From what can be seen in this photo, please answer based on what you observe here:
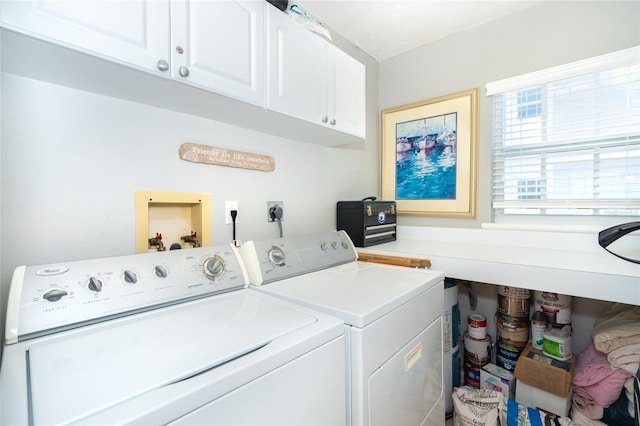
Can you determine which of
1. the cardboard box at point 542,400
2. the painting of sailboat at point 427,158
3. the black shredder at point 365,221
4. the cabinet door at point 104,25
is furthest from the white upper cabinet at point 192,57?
the cardboard box at point 542,400

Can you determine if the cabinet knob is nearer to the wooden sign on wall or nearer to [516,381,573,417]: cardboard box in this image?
the wooden sign on wall

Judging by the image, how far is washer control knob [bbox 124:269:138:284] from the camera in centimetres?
92

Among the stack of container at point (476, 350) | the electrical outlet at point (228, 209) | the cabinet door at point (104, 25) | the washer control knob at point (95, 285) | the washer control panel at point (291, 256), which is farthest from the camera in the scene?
the stack of container at point (476, 350)

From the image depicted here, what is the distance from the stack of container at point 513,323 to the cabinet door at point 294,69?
5.24 ft

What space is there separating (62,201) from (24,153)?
179 millimetres

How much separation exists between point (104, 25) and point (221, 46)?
372 mm

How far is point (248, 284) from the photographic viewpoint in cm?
118

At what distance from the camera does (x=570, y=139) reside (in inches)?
69.6

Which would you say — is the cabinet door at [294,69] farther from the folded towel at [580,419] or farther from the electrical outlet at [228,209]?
the folded towel at [580,419]

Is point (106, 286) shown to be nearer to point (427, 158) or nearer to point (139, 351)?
point (139, 351)

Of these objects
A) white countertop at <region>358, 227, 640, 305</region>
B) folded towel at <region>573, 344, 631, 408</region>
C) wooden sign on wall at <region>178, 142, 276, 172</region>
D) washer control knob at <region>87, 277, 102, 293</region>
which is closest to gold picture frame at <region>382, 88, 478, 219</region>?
white countertop at <region>358, 227, 640, 305</region>

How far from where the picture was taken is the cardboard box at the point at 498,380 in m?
1.72

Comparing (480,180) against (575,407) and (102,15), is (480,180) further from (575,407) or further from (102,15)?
(102,15)

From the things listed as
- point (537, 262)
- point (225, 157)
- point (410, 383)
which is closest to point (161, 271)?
point (225, 157)
